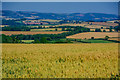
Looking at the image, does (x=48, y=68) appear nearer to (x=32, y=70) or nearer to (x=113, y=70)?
(x=32, y=70)

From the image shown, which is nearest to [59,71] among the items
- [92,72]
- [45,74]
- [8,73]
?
[45,74]

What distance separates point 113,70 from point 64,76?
267cm

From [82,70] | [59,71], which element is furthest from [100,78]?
[59,71]

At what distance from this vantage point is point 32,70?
9148 mm

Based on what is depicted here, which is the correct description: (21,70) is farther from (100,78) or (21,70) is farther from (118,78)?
(118,78)

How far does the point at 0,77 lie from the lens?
7.95 m

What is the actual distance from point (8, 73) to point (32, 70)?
1.09 metres

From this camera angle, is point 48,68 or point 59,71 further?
point 48,68

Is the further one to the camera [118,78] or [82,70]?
[82,70]

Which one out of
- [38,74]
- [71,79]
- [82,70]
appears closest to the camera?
[71,79]

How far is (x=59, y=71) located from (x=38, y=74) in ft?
3.34

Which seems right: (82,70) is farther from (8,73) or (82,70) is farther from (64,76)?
(8,73)

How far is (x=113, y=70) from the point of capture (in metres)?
9.38

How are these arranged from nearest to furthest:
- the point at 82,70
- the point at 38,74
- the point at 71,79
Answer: the point at 71,79
the point at 38,74
the point at 82,70
